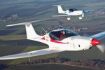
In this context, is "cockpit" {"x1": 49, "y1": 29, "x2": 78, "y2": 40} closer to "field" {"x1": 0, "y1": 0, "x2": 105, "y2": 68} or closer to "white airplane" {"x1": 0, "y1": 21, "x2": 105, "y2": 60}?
"white airplane" {"x1": 0, "y1": 21, "x2": 105, "y2": 60}

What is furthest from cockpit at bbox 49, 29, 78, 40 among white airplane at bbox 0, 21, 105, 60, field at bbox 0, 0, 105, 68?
field at bbox 0, 0, 105, 68

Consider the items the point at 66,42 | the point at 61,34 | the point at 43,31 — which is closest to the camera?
the point at 66,42

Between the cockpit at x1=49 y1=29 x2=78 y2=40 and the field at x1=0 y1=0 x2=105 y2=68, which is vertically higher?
the cockpit at x1=49 y1=29 x2=78 y2=40

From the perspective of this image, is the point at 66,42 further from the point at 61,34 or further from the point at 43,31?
the point at 43,31

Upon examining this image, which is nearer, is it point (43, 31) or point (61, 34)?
point (61, 34)

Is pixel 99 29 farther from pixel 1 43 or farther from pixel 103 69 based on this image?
pixel 103 69

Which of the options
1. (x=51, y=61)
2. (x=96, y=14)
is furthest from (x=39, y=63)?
(x=96, y=14)

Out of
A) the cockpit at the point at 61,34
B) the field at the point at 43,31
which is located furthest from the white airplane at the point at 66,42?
the field at the point at 43,31

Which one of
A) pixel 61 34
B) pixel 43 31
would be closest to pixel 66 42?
pixel 61 34

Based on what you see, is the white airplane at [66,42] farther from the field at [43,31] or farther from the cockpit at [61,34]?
the field at [43,31]

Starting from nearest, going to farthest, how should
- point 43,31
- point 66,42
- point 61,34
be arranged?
point 66,42 → point 61,34 → point 43,31

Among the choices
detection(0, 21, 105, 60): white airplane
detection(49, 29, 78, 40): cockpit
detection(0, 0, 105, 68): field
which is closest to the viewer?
detection(0, 21, 105, 60): white airplane

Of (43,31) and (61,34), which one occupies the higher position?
(61,34)

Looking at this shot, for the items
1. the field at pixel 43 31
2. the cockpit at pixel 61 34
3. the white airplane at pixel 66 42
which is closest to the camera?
the white airplane at pixel 66 42
